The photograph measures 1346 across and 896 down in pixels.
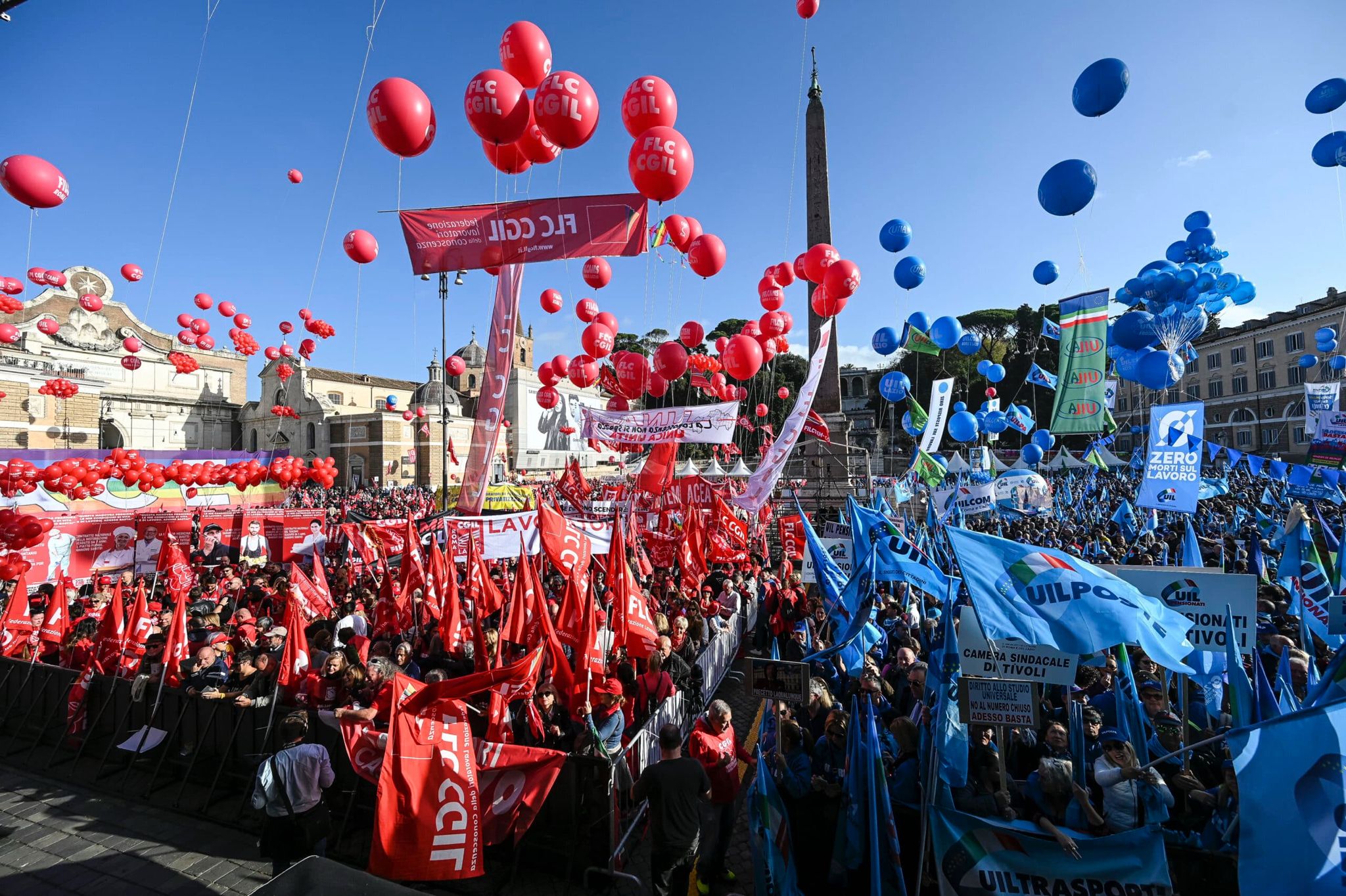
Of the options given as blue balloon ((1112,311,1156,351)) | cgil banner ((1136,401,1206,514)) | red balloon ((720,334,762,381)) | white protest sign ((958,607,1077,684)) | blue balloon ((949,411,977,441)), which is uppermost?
blue balloon ((1112,311,1156,351))

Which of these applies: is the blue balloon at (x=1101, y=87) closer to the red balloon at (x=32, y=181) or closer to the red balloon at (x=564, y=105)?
the red balloon at (x=564, y=105)

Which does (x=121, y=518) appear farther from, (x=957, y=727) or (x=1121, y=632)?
(x=1121, y=632)

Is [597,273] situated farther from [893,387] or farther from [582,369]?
[893,387]

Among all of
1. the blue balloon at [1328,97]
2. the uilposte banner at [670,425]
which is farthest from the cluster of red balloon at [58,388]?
the blue balloon at [1328,97]

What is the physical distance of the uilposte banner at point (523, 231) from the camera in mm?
7203

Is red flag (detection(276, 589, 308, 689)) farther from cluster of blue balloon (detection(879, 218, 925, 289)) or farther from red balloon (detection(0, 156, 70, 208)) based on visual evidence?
cluster of blue balloon (detection(879, 218, 925, 289))

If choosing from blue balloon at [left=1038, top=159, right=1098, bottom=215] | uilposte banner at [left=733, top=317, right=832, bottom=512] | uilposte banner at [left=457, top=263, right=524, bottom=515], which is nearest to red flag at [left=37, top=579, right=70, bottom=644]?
uilposte banner at [left=457, top=263, right=524, bottom=515]

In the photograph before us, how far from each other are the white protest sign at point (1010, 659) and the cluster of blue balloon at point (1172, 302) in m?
13.4

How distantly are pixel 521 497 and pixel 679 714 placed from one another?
73.0 ft

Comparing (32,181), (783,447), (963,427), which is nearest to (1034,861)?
(783,447)

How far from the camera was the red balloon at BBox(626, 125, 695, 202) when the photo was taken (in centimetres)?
780

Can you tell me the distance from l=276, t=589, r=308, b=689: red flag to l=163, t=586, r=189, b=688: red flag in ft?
4.09

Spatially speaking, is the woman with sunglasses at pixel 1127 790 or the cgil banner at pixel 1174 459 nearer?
the woman with sunglasses at pixel 1127 790

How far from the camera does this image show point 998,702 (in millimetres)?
4004
